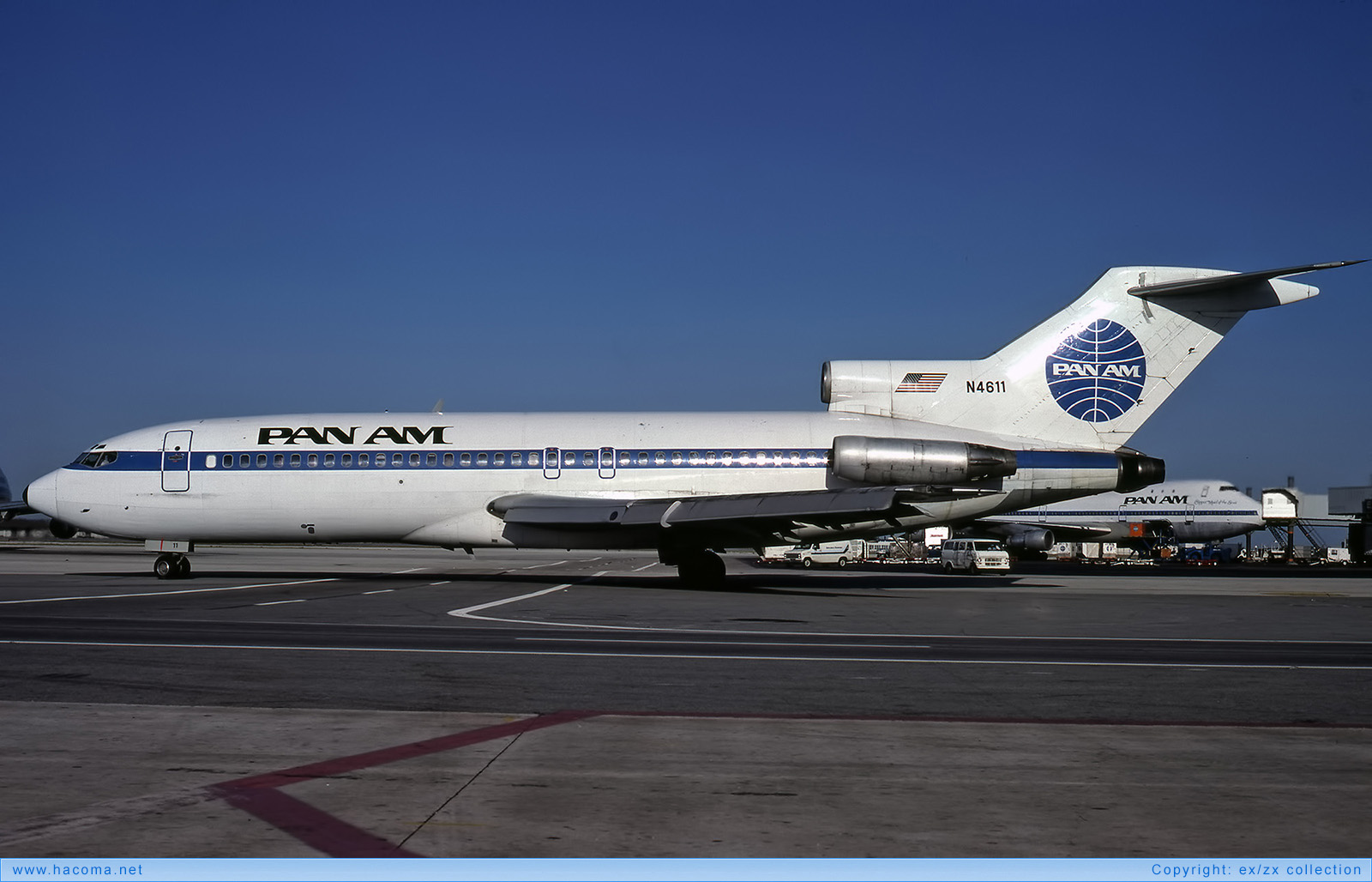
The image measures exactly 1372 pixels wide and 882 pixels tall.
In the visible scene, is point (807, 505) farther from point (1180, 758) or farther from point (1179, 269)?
point (1180, 758)

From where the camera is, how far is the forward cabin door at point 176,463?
→ 2695 cm

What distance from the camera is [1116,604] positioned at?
2209cm

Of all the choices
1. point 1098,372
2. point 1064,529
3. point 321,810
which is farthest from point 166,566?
point 1064,529

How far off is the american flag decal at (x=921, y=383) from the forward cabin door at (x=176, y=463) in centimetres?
1807

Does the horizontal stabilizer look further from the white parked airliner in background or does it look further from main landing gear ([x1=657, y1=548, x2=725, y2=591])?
the white parked airliner in background

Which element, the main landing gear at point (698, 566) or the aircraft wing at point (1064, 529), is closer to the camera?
the main landing gear at point (698, 566)

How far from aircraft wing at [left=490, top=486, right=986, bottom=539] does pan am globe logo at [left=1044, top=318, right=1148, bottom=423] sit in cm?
364

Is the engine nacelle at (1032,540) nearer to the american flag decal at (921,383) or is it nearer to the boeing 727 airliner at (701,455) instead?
the boeing 727 airliner at (701,455)

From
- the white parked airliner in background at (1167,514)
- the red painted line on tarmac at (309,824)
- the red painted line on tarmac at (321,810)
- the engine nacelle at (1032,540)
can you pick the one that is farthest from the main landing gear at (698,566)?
the white parked airliner in background at (1167,514)

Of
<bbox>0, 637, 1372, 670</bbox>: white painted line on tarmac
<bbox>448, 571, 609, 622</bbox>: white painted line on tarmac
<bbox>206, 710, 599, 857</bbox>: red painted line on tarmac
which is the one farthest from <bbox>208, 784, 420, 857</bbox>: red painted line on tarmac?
<bbox>448, 571, 609, 622</bbox>: white painted line on tarmac

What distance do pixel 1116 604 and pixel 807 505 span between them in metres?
6.67

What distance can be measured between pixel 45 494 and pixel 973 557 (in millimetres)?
33277

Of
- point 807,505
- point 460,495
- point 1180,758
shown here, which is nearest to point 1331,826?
point 1180,758

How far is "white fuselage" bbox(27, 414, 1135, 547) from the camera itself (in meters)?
25.6
